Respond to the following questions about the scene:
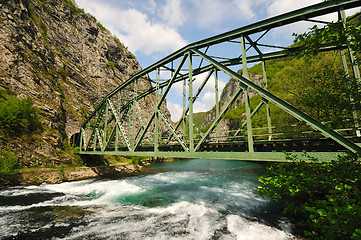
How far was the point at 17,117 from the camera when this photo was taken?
19.6m

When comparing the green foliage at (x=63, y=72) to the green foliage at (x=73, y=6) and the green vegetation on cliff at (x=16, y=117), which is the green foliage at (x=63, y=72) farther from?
the green foliage at (x=73, y=6)

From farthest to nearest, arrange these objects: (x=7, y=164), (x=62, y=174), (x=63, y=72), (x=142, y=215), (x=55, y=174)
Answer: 1. (x=63, y=72)
2. (x=62, y=174)
3. (x=55, y=174)
4. (x=7, y=164)
5. (x=142, y=215)

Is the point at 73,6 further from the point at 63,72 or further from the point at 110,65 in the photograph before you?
the point at 63,72

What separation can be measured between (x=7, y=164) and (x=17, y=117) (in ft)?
22.2

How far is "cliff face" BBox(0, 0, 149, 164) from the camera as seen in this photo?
80.3 feet

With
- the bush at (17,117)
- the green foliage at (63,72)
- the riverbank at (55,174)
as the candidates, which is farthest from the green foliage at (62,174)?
the green foliage at (63,72)

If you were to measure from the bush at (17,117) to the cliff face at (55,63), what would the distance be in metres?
1.68

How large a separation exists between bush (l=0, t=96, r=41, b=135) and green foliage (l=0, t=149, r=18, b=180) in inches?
138

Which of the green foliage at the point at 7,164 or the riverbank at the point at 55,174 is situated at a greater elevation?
the green foliage at the point at 7,164

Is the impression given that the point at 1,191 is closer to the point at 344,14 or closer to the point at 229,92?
the point at 344,14

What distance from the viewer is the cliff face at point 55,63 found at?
24469 millimetres

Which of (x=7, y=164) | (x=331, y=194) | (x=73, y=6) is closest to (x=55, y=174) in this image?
(x=7, y=164)

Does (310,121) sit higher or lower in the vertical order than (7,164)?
higher

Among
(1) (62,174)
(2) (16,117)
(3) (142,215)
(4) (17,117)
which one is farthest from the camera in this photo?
(1) (62,174)
